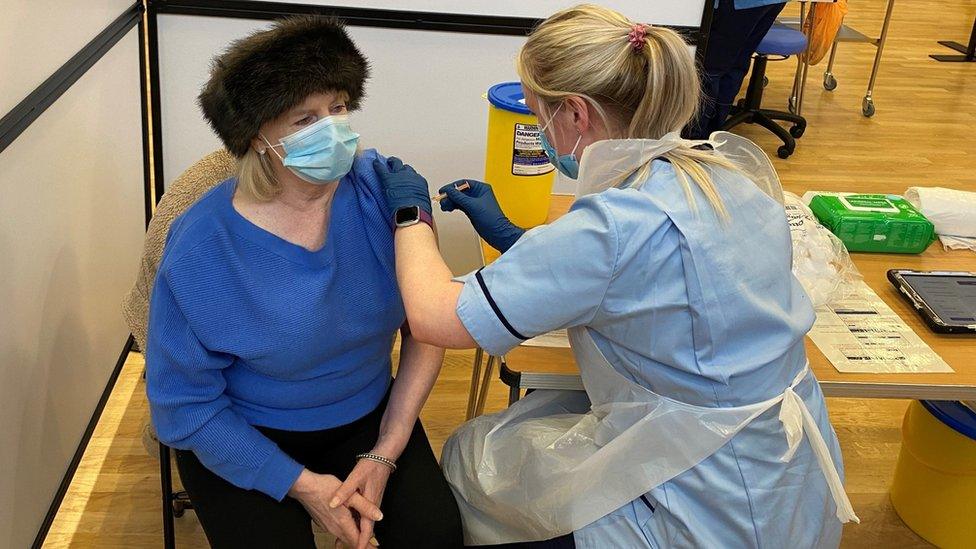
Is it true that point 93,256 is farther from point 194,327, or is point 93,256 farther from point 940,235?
point 940,235

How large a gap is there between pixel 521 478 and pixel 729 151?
69 centimetres

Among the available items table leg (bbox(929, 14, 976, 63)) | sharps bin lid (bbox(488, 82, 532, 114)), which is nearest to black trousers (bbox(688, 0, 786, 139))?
sharps bin lid (bbox(488, 82, 532, 114))

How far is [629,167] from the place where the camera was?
1.39 meters

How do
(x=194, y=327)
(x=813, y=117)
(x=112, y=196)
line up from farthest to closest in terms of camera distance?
(x=813, y=117) → (x=112, y=196) → (x=194, y=327)

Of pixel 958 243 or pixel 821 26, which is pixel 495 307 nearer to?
pixel 958 243

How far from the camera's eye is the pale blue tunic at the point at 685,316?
1.30 metres

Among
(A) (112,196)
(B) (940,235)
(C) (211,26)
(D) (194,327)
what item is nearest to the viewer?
(D) (194,327)

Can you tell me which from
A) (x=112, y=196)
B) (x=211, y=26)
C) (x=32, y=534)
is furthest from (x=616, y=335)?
(x=211, y=26)

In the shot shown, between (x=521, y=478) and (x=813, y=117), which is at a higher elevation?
(x=521, y=478)

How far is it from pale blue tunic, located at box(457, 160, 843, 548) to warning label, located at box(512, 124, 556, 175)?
26.9 inches

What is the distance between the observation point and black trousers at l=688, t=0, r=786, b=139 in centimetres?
357

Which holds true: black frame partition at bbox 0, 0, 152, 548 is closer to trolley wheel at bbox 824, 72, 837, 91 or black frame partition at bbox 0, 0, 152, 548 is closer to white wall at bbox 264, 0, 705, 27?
white wall at bbox 264, 0, 705, 27

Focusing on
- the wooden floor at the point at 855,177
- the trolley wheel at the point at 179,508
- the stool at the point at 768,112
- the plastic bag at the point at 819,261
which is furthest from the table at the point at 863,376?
the stool at the point at 768,112

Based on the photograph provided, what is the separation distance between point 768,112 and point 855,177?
620 millimetres
